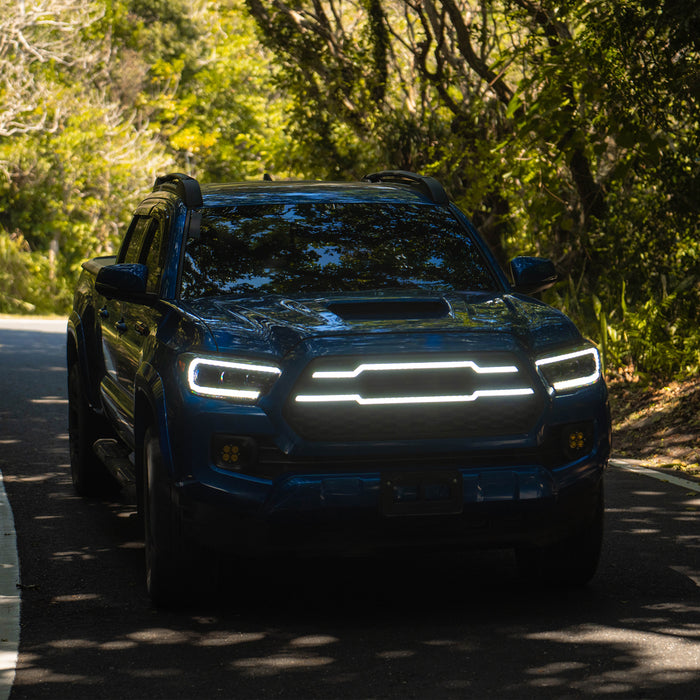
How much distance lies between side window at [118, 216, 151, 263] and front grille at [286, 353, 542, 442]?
2726mm

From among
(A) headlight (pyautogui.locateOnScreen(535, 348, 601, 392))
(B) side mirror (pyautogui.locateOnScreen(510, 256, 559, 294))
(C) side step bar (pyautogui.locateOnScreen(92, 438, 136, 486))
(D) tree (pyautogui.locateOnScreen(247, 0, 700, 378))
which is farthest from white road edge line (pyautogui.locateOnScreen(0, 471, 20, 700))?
(D) tree (pyautogui.locateOnScreen(247, 0, 700, 378))

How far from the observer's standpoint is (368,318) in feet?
19.0

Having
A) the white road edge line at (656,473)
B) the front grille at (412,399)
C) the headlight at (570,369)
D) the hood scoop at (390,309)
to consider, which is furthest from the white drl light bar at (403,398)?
the white road edge line at (656,473)

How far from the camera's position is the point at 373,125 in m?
18.6

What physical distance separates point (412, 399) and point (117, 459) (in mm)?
2462

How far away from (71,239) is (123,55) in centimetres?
693

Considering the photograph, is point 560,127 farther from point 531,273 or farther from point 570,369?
point 570,369

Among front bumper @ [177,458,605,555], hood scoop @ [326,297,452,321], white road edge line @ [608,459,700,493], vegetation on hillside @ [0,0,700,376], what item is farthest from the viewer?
vegetation on hillside @ [0,0,700,376]

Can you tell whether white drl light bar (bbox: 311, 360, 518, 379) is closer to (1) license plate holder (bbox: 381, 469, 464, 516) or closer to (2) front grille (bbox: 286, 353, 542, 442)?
(2) front grille (bbox: 286, 353, 542, 442)

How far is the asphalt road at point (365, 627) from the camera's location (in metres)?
4.95

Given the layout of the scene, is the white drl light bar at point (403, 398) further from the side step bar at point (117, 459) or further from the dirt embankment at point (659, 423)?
the dirt embankment at point (659, 423)

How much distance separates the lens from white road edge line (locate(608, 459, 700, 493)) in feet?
29.9

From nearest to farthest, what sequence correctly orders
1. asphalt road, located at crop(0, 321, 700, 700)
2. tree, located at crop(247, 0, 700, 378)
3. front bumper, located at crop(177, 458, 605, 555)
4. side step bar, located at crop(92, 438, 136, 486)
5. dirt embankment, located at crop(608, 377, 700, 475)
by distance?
1. asphalt road, located at crop(0, 321, 700, 700)
2. front bumper, located at crop(177, 458, 605, 555)
3. side step bar, located at crop(92, 438, 136, 486)
4. dirt embankment, located at crop(608, 377, 700, 475)
5. tree, located at crop(247, 0, 700, 378)

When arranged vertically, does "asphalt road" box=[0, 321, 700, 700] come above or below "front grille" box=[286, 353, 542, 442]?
below
